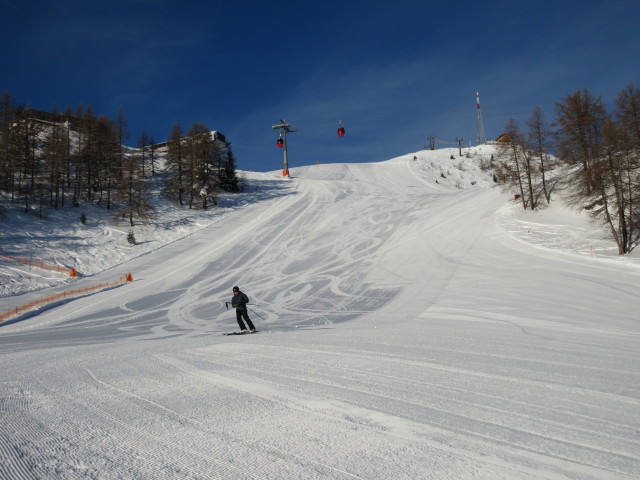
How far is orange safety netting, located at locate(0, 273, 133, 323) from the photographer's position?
15.9 metres

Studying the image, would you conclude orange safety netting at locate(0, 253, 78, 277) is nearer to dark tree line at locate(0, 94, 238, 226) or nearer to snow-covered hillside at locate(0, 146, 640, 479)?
snow-covered hillside at locate(0, 146, 640, 479)

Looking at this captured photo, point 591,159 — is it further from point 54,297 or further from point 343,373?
point 54,297

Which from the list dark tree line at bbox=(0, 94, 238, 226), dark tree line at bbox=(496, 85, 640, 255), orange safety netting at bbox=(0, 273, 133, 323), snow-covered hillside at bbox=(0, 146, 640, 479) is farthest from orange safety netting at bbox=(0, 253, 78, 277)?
dark tree line at bbox=(496, 85, 640, 255)

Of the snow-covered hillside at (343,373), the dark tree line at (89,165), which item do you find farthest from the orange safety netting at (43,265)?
the dark tree line at (89,165)

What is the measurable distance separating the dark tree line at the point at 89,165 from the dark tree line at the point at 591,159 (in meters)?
31.0

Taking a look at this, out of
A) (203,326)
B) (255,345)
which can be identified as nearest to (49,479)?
(255,345)

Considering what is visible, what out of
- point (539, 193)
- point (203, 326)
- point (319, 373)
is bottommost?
point (203, 326)

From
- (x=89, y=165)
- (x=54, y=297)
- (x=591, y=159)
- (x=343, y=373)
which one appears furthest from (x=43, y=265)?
(x=591, y=159)

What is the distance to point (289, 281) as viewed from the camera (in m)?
20.6

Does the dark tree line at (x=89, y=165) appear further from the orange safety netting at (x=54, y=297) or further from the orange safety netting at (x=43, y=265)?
the orange safety netting at (x=54, y=297)

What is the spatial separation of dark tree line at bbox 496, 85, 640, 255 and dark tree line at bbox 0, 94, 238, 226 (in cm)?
3098

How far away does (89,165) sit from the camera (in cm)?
3972

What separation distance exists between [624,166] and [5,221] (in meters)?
41.2

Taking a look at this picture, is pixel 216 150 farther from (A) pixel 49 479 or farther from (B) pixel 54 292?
(A) pixel 49 479
